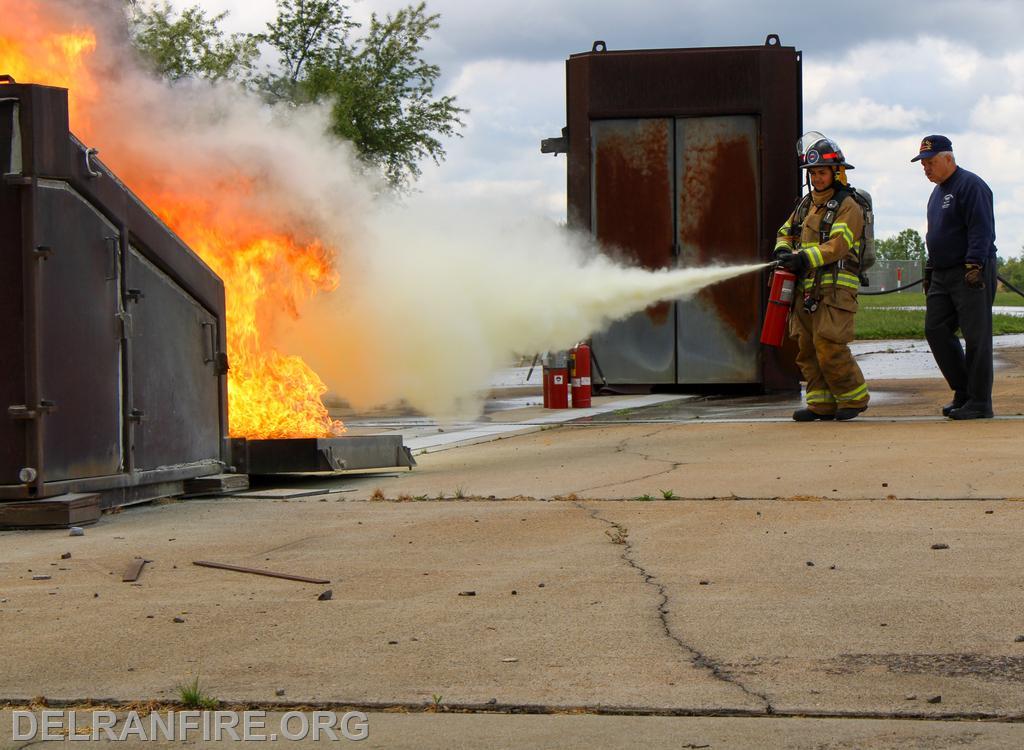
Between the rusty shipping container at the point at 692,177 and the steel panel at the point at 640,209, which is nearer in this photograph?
the rusty shipping container at the point at 692,177

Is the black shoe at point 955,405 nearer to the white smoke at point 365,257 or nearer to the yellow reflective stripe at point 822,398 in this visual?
the yellow reflective stripe at point 822,398

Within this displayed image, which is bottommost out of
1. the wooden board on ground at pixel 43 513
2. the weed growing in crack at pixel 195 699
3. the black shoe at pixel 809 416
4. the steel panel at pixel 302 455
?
the weed growing in crack at pixel 195 699

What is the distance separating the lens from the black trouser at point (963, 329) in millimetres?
11109

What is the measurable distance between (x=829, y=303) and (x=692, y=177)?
387cm

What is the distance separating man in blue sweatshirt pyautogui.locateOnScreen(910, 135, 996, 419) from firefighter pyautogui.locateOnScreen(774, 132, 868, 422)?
0.60 metres

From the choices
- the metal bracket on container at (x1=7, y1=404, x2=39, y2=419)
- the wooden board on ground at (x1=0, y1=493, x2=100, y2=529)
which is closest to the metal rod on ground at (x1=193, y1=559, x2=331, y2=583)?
the wooden board on ground at (x1=0, y1=493, x2=100, y2=529)

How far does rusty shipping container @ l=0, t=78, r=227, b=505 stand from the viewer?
6.80 metres

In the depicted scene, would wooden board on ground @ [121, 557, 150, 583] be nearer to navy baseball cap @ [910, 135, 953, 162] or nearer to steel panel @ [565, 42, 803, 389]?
navy baseball cap @ [910, 135, 953, 162]

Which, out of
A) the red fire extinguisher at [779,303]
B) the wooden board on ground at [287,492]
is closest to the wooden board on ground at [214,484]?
the wooden board on ground at [287,492]

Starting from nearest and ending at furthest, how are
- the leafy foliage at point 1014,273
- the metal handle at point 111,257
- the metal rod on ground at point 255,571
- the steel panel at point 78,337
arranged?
the metal rod on ground at point 255,571 < the steel panel at point 78,337 < the metal handle at point 111,257 < the leafy foliage at point 1014,273

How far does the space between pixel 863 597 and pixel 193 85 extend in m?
5.74

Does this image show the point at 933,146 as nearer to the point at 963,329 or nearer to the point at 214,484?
the point at 963,329

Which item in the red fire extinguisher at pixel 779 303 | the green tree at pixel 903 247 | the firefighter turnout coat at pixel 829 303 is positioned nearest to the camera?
the firefighter turnout coat at pixel 829 303

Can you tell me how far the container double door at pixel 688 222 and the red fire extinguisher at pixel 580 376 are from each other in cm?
114
